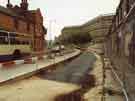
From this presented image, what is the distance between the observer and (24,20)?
118ft

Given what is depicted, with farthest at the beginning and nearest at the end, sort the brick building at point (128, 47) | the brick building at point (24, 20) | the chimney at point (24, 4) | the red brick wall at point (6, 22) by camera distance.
A: the chimney at point (24, 4), the brick building at point (24, 20), the red brick wall at point (6, 22), the brick building at point (128, 47)

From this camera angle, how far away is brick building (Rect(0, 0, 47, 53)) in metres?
30.1

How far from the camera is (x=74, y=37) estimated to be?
337 ft

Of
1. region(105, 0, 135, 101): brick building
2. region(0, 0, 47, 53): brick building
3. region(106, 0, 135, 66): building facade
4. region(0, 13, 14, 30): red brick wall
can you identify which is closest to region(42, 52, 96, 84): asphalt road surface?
region(106, 0, 135, 66): building facade

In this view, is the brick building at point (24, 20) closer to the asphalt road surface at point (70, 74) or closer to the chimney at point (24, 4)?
the chimney at point (24, 4)

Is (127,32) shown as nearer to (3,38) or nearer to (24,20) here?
(3,38)

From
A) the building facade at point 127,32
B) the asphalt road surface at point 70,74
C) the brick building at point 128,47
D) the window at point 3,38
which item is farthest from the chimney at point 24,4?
the brick building at point 128,47

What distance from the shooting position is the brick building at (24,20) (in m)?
30.1

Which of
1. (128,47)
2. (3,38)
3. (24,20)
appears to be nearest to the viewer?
(128,47)

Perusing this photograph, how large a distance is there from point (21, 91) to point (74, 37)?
9416 centimetres

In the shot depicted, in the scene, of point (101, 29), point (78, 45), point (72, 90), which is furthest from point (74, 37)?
point (72, 90)

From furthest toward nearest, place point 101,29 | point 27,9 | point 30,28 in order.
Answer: point 101,29
point 27,9
point 30,28

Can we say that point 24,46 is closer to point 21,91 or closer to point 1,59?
point 1,59

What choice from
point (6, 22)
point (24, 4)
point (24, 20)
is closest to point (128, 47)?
point (6, 22)
